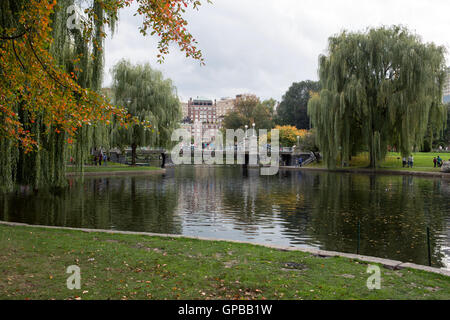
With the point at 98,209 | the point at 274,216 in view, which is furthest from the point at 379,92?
the point at 98,209

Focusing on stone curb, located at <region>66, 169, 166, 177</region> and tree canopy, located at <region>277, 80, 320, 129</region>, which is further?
tree canopy, located at <region>277, 80, 320, 129</region>

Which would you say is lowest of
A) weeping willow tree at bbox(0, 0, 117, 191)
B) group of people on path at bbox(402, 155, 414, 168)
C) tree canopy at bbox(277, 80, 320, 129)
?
group of people on path at bbox(402, 155, 414, 168)

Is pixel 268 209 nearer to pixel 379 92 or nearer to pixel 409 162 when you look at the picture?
pixel 379 92

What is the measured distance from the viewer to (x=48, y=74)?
670cm

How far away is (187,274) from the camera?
6.21m

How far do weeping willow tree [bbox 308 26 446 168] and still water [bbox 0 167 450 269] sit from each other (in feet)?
54.9

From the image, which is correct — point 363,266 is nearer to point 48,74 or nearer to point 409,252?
point 409,252

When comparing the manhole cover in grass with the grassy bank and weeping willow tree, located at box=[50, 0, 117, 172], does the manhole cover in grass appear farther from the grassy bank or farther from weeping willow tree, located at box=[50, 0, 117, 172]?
weeping willow tree, located at box=[50, 0, 117, 172]

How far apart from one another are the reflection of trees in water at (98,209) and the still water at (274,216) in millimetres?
31

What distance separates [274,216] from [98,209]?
7.32m

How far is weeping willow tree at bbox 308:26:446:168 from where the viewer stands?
35.7 m

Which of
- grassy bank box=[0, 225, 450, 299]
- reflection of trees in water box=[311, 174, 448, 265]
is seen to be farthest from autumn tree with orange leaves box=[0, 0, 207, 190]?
reflection of trees in water box=[311, 174, 448, 265]

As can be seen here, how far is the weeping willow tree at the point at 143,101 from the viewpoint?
126 feet

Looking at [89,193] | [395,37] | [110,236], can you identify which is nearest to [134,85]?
[89,193]
